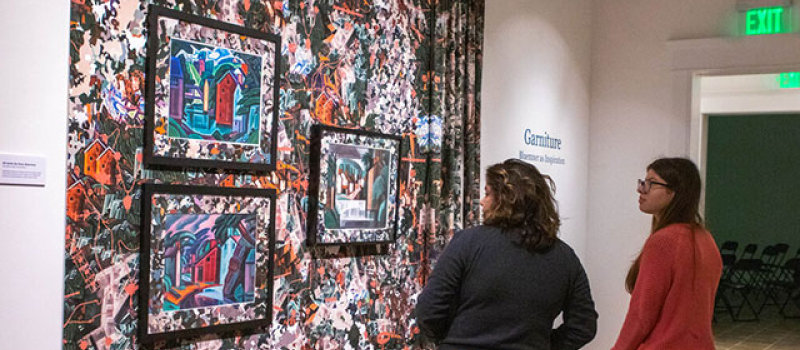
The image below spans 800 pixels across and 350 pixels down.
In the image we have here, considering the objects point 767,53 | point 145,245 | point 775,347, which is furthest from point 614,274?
point 145,245

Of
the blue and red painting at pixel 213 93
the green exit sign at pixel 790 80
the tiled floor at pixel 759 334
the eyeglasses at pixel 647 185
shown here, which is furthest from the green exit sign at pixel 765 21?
the green exit sign at pixel 790 80

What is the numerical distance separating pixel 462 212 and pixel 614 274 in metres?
2.53

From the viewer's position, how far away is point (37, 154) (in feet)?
9.17

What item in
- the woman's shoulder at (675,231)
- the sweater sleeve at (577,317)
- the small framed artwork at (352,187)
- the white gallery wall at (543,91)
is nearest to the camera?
the sweater sleeve at (577,317)

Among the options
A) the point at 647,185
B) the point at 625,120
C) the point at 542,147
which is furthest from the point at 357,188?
the point at 625,120

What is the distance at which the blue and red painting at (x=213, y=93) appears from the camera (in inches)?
129

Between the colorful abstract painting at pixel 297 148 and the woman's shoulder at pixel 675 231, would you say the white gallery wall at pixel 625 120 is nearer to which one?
the colorful abstract painting at pixel 297 148

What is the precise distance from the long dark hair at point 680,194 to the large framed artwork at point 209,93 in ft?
5.51

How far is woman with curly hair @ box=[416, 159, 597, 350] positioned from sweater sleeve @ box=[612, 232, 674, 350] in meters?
0.52

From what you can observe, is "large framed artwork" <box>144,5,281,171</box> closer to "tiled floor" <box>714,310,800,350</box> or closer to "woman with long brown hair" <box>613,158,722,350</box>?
"woman with long brown hair" <box>613,158,722,350</box>

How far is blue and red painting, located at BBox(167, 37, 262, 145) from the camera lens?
3287mm

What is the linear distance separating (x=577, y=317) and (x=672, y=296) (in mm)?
522

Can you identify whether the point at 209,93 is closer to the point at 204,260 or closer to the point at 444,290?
the point at 204,260

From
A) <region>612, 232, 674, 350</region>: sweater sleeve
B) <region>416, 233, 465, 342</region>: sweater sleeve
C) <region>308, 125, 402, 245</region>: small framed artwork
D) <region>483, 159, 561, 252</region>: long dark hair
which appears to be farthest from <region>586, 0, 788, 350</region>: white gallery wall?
<region>416, 233, 465, 342</region>: sweater sleeve
